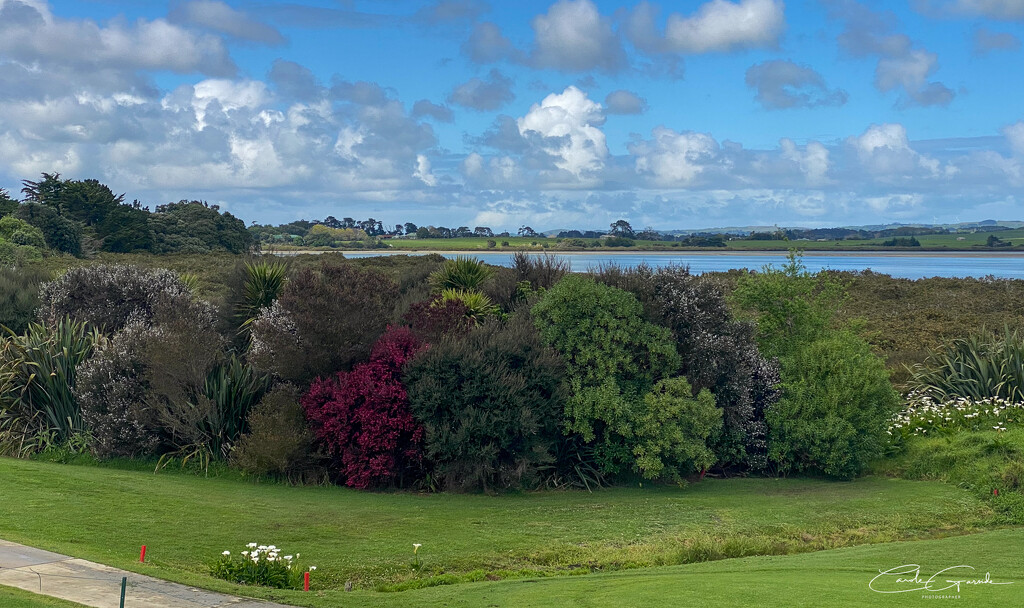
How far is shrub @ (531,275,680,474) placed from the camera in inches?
688

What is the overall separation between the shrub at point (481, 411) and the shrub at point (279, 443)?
2.19 m

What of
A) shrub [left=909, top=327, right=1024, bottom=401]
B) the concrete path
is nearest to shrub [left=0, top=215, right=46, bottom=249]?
shrub [left=909, top=327, right=1024, bottom=401]

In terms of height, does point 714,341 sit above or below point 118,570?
above

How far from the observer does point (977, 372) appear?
23438mm

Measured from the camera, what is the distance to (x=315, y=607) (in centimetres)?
900

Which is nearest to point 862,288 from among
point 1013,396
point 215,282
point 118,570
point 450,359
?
point 1013,396

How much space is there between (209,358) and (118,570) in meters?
8.72

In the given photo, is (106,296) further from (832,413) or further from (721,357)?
(832,413)

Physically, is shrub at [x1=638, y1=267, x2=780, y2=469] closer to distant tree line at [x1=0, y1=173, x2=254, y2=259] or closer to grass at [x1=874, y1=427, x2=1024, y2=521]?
grass at [x1=874, y1=427, x2=1024, y2=521]

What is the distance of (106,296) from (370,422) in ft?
31.9

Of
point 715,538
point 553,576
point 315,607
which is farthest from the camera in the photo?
point 715,538

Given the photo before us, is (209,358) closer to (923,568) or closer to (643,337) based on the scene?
(643,337)

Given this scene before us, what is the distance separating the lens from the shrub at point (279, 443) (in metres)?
16.5

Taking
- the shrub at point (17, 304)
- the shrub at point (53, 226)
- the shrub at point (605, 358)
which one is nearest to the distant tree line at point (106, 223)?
the shrub at point (53, 226)
